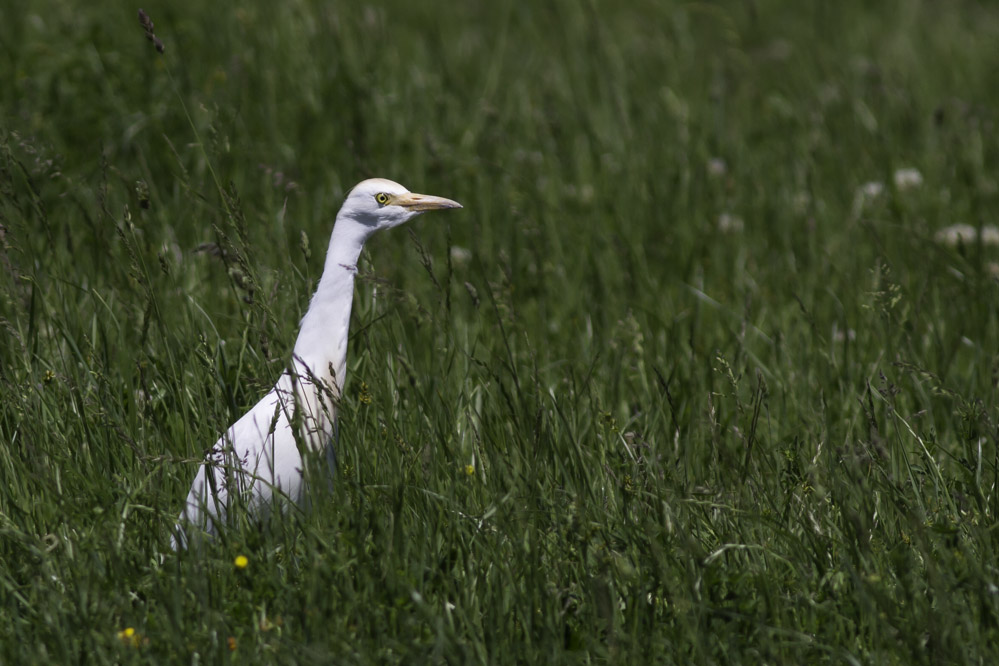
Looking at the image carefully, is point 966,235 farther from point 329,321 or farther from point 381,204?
point 329,321

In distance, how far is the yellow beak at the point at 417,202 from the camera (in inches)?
119

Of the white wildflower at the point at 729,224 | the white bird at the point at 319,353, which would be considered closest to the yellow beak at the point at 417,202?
the white bird at the point at 319,353

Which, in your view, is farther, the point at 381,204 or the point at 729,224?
the point at 729,224

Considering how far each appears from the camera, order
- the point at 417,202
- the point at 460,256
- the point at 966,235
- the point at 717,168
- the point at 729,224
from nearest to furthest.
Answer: the point at 417,202 → the point at 460,256 → the point at 966,235 → the point at 729,224 → the point at 717,168

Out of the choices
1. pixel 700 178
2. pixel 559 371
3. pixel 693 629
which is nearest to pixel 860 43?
pixel 700 178

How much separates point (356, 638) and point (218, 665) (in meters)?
0.28

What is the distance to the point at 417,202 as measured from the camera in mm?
3057

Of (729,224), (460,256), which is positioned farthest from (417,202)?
(729,224)

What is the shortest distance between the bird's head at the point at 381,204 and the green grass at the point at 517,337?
20 centimetres

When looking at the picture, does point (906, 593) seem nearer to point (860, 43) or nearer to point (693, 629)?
point (693, 629)

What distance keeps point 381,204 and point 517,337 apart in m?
1.10

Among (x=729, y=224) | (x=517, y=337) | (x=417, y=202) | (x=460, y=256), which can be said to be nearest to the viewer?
(x=417, y=202)

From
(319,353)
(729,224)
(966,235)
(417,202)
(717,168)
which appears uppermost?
(417,202)

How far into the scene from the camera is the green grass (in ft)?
7.67
